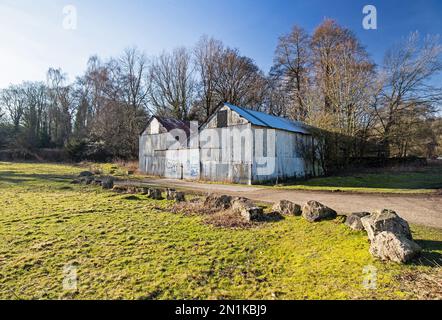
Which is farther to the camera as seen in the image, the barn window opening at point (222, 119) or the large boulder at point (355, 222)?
the barn window opening at point (222, 119)

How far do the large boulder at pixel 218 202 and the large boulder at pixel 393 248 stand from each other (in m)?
4.41

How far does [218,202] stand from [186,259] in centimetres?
378

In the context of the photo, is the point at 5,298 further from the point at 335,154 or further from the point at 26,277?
the point at 335,154

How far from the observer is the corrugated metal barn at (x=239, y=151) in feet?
54.2

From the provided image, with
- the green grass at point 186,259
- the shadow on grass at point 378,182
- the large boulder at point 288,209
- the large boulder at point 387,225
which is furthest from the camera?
the shadow on grass at point 378,182

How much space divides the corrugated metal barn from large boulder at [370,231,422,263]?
475 inches

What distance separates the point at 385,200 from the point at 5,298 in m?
11.2

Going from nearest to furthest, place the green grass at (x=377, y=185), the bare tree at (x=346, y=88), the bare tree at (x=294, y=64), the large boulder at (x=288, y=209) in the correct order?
the large boulder at (x=288, y=209), the green grass at (x=377, y=185), the bare tree at (x=346, y=88), the bare tree at (x=294, y=64)

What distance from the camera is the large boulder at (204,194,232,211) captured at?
7.71 metres

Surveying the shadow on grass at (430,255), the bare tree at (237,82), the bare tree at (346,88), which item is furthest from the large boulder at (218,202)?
the bare tree at (237,82)

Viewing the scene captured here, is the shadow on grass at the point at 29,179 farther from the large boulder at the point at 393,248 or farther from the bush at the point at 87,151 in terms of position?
the bush at the point at 87,151

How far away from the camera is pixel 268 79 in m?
37.0

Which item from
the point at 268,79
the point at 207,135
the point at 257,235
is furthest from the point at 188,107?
the point at 257,235

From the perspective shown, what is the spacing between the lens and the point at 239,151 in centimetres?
1681
